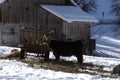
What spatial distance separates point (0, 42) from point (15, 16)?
299cm

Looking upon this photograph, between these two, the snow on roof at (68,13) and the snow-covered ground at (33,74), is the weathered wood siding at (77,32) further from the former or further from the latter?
the snow-covered ground at (33,74)

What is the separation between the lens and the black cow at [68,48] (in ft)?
63.2

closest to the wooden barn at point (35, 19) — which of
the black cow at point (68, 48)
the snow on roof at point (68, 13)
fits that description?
the snow on roof at point (68, 13)

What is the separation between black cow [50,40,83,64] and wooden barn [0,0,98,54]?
77.2 ft

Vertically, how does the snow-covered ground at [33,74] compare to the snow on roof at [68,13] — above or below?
below

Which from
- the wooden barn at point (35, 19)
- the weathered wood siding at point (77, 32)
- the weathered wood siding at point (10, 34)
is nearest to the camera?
the wooden barn at point (35, 19)

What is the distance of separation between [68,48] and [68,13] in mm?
24959

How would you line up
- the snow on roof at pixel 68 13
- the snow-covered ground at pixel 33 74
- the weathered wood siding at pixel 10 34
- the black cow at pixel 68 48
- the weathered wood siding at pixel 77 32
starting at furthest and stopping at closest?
1. the weathered wood siding at pixel 10 34
2. the weathered wood siding at pixel 77 32
3. the snow on roof at pixel 68 13
4. the black cow at pixel 68 48
5. the snow-covered ground at pixel 33 74

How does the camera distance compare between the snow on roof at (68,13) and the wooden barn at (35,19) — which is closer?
the snow on roof at (68,13)

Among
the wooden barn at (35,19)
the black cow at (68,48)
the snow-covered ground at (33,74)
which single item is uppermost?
the wooden barn at (35,19)

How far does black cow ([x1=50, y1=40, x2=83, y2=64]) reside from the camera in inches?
758

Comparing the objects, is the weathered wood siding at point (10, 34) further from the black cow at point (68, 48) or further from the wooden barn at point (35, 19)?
the black cow at point (68, 48)

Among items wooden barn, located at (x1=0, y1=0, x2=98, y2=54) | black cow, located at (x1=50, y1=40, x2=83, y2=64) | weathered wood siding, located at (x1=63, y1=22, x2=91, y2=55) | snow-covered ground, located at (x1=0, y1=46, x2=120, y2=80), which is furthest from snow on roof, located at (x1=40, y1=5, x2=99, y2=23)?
snow-covered ground, located at (x1=0, y1=46, x2=120, y2=80)

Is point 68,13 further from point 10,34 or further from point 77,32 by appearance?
point 10,34
